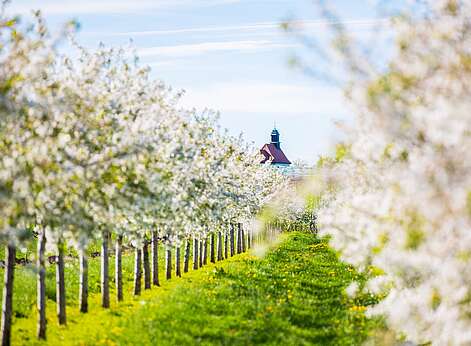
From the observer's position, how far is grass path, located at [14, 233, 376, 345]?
1719 cm

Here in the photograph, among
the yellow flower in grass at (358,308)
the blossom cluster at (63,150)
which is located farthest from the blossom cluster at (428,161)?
the yellow flower in grass at (358,308)

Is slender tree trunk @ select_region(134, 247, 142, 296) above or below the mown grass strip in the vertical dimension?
above

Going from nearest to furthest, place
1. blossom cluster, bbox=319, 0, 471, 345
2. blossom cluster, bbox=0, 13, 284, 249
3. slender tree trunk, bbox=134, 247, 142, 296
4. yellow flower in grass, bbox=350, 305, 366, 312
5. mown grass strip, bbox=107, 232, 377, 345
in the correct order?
blossom cluster, bbox=319, 0, 471, 345
blossom cluster, bbox=0, 13, 284, 249
mown grass strip, bbox=107, 232, 377, 345
yellow flower in grass, bbox=350, 305, 366, 312
slender tree trunk, bbox=134, 247, 142, 296

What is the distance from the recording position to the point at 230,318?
19453 mm

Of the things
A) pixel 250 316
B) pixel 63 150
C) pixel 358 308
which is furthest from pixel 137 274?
pixel 63 150

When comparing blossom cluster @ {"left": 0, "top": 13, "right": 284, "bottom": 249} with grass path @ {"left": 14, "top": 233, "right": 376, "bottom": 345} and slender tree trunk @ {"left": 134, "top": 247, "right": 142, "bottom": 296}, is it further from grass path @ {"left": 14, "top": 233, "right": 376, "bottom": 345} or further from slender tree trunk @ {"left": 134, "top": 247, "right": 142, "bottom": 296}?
slender tree trunk @ {"left": 134, "top": 247, "right": 142, "bottom": 296}

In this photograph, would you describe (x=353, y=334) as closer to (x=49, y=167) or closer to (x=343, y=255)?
(x=343, y=255)

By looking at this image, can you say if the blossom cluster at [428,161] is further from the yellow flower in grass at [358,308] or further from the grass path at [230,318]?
the yellow flower in grass at [358,308]

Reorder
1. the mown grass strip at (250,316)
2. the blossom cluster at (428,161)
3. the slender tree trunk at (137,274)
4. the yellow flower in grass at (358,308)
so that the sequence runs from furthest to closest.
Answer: the slender tree trunk at (137,274) → the yellow flower in grass at (358,308) → the mown grass strip at (250,316) → the blossom cluster at (428,161)

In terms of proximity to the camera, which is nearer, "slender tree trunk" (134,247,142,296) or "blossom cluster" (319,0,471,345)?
"blossom cluster" (319,0,471,345)

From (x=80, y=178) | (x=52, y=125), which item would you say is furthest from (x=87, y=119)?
(x=80, y=178)

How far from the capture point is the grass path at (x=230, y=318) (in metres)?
17.2

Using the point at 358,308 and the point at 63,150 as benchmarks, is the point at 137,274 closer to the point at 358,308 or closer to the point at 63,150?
the point at 358,308

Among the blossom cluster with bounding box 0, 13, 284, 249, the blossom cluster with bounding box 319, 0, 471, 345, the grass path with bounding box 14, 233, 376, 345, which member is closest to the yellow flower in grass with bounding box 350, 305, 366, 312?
the grass path with bounding box 14, 233, 376, 345
